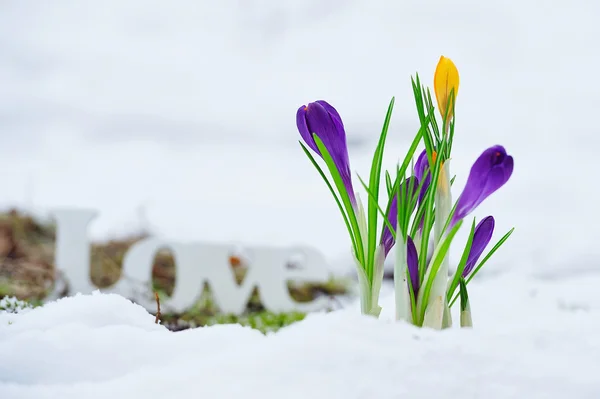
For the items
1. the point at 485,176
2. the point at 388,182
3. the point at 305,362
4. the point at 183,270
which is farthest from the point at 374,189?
the point at 183,270

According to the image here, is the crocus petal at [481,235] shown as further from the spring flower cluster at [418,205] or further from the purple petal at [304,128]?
the purple petal at [304,128]

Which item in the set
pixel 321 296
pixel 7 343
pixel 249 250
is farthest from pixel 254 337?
pixel 321 296

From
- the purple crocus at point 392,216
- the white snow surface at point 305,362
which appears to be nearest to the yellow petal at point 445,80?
the purple crocus at point 392,216

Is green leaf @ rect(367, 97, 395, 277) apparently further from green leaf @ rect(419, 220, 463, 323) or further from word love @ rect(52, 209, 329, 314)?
word love @ rect(52, 209, 329, 314)

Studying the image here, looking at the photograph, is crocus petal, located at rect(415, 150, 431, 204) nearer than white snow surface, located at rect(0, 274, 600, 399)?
No

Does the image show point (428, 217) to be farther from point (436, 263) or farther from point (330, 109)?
point (330, 109)

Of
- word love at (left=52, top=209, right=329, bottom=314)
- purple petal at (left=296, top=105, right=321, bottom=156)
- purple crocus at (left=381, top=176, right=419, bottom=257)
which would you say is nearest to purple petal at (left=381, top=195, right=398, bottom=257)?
purple crocus at (left=381, top=176, right=419, bottom=257)
